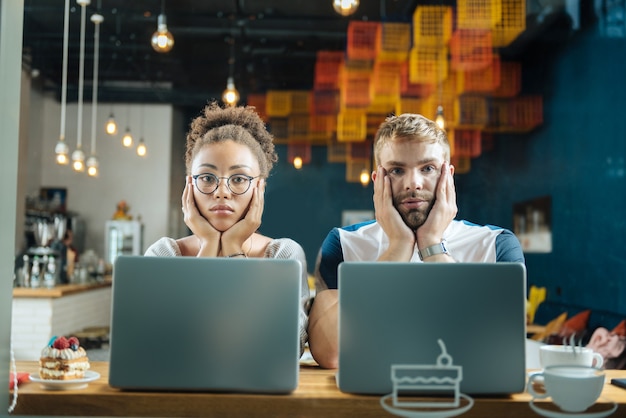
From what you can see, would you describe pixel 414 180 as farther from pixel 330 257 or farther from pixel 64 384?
pixel 64 384

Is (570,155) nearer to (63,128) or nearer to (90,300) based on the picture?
(90,300)

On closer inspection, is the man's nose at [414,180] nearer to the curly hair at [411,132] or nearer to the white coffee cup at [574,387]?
the curly hair at [411,132]

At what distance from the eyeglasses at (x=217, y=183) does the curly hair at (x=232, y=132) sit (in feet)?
0.27

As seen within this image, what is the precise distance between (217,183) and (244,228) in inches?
5.7

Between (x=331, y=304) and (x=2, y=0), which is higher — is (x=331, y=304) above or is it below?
below

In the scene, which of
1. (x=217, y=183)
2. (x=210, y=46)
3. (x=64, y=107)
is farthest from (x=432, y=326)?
(x=64, y=107)

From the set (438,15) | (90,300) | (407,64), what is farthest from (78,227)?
(438,15)

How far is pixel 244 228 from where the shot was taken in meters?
1.84

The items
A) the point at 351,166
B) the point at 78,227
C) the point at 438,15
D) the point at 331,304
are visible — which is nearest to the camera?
the point at 331,304

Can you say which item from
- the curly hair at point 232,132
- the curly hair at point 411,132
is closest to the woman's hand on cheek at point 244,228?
the curly hair at point 232,132

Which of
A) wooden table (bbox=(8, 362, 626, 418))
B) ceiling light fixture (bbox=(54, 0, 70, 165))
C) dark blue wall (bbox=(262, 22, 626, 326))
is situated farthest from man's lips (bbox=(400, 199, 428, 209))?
dark blue wall (bbox=(262, 22, 626, 326))

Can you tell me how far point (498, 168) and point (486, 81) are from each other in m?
1.14

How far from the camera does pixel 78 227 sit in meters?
9.78

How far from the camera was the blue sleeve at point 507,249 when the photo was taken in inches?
70.6
